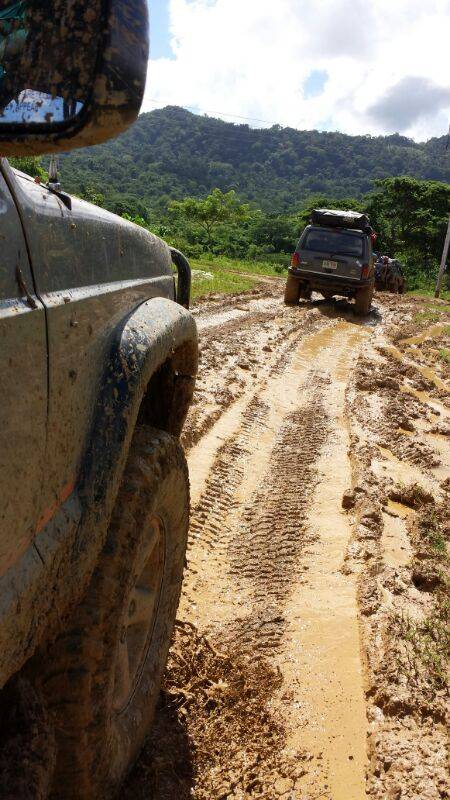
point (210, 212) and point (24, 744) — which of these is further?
point (210, 212)

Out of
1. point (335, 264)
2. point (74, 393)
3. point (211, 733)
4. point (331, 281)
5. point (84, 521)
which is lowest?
point (211, 733)

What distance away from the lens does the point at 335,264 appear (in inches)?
514

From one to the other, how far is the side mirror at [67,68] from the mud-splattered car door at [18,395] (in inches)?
10.0

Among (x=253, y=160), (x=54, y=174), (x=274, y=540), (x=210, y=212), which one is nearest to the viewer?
(x=54, y=174)

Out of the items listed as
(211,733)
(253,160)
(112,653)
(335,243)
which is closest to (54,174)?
(112,653)

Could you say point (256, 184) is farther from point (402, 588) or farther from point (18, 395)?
point (18, 395)

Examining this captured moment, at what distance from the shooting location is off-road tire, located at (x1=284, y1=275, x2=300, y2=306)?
13.6m

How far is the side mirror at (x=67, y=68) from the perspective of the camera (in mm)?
893

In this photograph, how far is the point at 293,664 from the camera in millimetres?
2672

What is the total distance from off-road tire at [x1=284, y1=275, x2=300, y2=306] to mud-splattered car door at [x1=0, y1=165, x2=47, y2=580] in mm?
12659

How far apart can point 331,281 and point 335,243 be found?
83 cm

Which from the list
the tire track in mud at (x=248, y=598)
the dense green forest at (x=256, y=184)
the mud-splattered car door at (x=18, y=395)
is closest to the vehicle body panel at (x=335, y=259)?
the dense green forest at (x=256, y=184)

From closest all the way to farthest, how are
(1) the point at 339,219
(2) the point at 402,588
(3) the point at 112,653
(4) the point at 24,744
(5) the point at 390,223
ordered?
(4) the point at 24,744 → (3) the point at 112,653 → (2) the point at 402,588 → (1) the point at 339,219 → (5) the point at 390,223

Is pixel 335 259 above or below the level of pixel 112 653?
above
